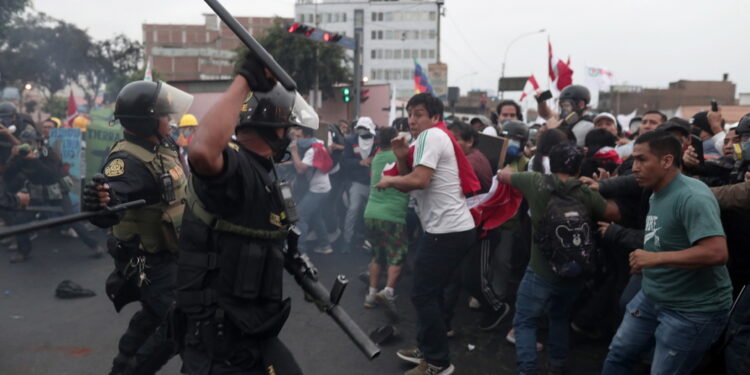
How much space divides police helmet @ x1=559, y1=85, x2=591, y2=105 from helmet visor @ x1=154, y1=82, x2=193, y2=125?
4403mm

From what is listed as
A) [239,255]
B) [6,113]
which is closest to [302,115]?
[239,255]

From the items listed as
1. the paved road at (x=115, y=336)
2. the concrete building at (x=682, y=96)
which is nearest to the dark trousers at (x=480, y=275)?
the paved road at (x=115, y=336)

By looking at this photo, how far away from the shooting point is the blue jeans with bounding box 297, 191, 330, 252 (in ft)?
26.7

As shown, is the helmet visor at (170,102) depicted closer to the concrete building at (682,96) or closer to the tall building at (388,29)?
the concrete building at (682,96)

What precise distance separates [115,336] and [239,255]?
11.0 feet

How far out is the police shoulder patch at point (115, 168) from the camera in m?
3.28

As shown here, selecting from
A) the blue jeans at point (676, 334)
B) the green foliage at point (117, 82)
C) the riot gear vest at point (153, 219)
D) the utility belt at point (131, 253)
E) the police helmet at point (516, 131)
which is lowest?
the blue jeans at point (676, 334)

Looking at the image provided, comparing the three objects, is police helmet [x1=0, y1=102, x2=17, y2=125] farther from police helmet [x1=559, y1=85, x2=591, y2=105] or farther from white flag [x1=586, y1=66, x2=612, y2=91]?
white flag [x1=586, y1=66, x2=612, y2=91]

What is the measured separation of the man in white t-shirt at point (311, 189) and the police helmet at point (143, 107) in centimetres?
440

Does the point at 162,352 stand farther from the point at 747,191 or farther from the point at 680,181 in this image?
the point at 747,191

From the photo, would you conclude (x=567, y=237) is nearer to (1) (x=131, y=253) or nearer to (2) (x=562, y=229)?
(2) (x=562, y=229)

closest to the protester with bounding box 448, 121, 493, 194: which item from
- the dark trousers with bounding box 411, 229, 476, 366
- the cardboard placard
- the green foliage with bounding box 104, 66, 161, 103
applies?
the cardboard placard

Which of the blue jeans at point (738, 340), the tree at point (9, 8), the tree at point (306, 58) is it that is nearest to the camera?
the blue jeans at point (738, 340)

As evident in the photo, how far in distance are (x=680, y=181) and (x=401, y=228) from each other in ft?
10.8
